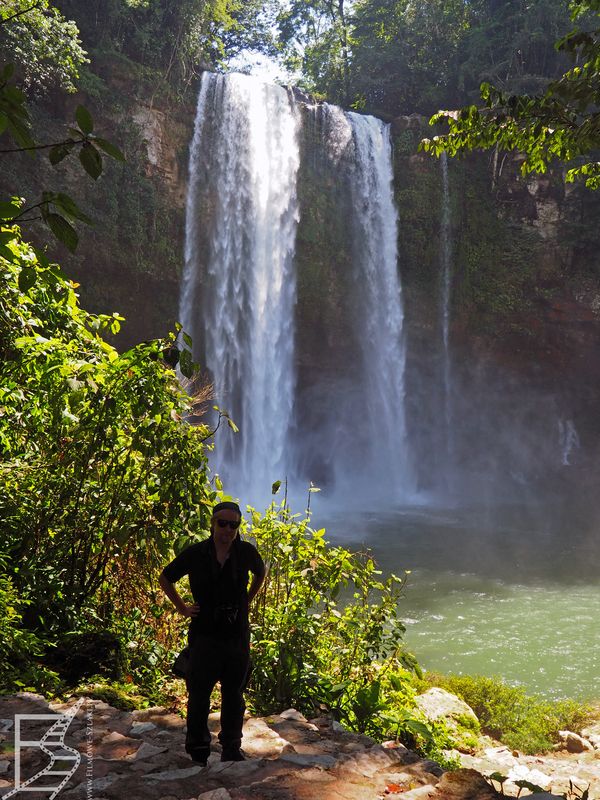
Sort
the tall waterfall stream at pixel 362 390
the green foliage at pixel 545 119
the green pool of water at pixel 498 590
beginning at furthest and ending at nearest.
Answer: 1. the tall waterfall stream at pixel 362 390
2. the green pool of water at pixel 498 590
3. the green foliage at pixel 545 119

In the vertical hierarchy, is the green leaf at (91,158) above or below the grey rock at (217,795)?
above

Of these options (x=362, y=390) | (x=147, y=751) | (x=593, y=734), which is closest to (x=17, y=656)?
(x=147, y=751)

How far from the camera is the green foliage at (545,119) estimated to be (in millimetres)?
3908

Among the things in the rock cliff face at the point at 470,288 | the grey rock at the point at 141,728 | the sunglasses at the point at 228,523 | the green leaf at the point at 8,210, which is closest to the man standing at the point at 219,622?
the sunglasses at the point at 228,523

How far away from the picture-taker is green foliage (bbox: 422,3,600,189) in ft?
12.8

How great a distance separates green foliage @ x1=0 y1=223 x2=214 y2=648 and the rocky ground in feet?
2.99

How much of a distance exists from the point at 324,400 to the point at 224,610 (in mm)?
18603

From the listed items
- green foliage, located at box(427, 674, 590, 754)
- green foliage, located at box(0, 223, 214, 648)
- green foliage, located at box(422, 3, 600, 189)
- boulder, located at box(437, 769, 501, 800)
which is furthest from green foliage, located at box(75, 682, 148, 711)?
green foliage, located at box(422, 3, 600, 189)

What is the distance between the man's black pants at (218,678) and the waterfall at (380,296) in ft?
56.5

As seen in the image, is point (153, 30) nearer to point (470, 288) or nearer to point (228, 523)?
point (470, 288)

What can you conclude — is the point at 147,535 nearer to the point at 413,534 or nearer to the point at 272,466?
the point at 413,534

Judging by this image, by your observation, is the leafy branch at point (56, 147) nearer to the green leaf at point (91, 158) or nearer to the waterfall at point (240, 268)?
the green leaf at point (91, 158)

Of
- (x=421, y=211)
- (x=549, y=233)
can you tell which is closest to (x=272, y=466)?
(x=421, y=211)

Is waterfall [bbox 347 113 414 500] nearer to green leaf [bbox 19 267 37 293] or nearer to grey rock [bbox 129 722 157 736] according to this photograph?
grey rock [bbox 129 722 157 736]
